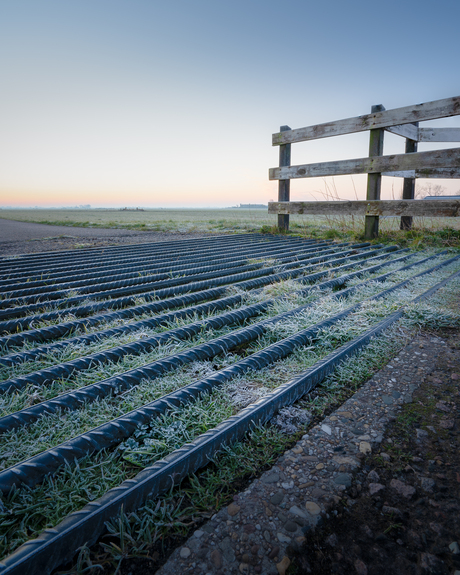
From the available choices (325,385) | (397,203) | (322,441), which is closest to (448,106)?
(397,203)

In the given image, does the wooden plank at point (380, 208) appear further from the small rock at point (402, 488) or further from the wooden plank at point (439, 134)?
the small rock at point (402, 488)

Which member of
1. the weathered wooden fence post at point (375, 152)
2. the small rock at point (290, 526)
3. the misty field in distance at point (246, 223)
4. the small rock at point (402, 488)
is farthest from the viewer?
the misty field in distance at point (246, 223)

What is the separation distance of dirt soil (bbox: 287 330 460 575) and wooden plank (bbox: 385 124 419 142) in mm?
6953

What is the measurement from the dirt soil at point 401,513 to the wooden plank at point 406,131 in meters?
6.95

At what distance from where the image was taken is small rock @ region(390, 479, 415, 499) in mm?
1085

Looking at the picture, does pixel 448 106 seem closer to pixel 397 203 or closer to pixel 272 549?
pixel 397 203

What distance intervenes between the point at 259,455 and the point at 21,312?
2474 mm

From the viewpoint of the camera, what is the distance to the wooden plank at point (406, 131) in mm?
6776

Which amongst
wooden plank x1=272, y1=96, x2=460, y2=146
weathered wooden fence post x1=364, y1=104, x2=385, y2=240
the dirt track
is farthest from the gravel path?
the dirt track

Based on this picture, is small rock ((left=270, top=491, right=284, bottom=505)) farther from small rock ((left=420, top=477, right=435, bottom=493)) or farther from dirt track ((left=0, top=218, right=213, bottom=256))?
dirt track ((left=0, top=218, right=213, bottom=256))

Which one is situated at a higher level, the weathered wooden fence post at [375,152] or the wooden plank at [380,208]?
the weathered wooden fence post at [375,152]

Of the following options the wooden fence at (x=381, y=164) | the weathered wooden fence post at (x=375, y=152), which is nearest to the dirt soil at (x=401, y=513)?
the wooden fence at (x=381, y=164)

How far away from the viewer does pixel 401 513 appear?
1.03m

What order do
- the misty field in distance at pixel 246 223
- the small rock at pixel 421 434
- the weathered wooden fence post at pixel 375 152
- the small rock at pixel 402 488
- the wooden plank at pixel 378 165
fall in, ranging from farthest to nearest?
the misty field in distance at pixel 246 223 → the weathered wooden fence post at pixel 375 152 → the wooden plank at pixel 378 165 → the small rock at pixel 421 434 → the small rock at pixel 402 488
